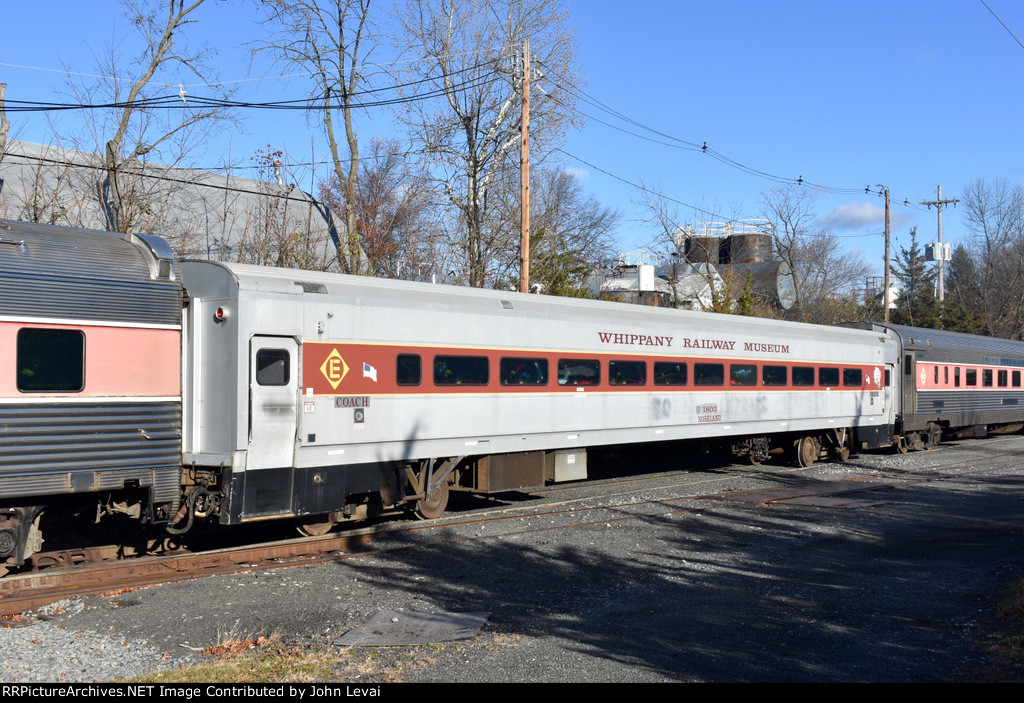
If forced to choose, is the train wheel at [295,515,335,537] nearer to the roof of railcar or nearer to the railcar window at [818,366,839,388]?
the roof of railcar

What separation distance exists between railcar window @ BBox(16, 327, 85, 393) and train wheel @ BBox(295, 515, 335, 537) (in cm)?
376

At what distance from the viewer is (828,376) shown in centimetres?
2133

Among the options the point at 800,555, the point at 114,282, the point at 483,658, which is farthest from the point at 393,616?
the point at 800,555

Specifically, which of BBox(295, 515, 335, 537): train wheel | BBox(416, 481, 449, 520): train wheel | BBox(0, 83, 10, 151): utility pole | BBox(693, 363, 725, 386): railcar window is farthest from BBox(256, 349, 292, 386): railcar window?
BBox(0, 83, 10, 151): utility pole

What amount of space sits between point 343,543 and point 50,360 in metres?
4.24

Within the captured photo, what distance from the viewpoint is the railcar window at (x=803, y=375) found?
2017cm

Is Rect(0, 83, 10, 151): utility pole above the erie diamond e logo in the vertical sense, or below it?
above

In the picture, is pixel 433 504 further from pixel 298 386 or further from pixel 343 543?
pixel 298 386

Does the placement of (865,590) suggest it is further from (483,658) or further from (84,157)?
(84,157)

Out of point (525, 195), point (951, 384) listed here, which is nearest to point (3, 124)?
point (525, 195)

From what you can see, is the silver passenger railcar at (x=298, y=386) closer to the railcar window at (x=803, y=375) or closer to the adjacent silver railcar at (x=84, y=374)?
the adjacent silver railcar at (x=84, y=374)

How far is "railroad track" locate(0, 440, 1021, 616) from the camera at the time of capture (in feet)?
30.8

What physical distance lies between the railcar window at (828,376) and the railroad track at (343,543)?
2.67 meters

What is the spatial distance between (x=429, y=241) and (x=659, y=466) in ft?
41.7
